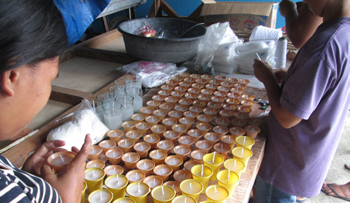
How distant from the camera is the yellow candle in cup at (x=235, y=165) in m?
1.17

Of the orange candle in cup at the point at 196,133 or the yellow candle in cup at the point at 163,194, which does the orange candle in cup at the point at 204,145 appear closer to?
the orange candle in cup at the point at 196,133

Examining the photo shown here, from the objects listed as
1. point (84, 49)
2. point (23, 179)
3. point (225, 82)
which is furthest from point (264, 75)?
point (84, 49)

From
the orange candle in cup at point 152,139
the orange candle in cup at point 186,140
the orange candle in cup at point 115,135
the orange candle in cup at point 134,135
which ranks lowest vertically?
the orange candle in cup at point 186,140

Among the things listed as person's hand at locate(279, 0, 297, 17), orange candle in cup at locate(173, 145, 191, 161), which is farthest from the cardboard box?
orange candle in cup at locate(173, 145, 191, 161)

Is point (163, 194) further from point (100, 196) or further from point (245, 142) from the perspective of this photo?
point (245, 142)

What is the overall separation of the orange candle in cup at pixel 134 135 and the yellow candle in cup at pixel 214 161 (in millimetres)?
389

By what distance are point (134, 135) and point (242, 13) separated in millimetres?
2446

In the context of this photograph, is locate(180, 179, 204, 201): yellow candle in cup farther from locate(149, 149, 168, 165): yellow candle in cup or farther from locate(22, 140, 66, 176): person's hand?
locate(22, 140, 66, 176): person's hand

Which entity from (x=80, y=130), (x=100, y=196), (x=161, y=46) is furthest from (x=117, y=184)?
(x=161, y=46)

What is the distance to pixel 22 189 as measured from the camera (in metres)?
0.61

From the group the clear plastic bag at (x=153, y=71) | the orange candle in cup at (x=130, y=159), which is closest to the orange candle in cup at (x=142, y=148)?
the orange candle in cup at (x=130, y=159)

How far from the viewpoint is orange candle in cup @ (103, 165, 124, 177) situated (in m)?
1.16

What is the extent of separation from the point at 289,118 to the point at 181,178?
22.4 inches

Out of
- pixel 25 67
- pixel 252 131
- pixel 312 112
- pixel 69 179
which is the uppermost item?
pixel 25 67
